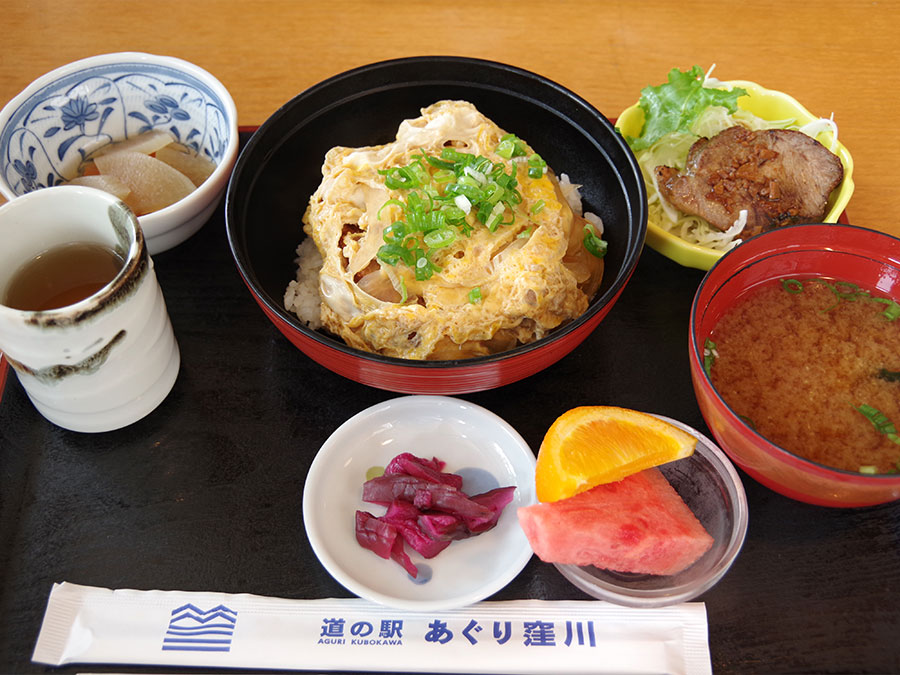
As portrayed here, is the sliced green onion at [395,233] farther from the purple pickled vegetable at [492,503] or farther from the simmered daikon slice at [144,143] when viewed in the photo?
the simmered daikon slice at [144,143]

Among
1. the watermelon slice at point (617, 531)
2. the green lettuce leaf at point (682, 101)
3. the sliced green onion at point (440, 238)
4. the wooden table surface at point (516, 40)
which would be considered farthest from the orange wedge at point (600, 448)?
the wooden table surface at point (516, 40)

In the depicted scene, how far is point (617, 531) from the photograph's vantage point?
1.65 m

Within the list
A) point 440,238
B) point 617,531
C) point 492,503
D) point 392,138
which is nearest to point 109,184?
point 392,138

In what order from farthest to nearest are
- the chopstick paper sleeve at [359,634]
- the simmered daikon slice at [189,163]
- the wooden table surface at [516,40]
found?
the wooden table surface at [516,40], the simmered daikon slice at [189,163], the chopstick paper sleeve at [359,634]

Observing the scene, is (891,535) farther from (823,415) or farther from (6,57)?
(6,57)

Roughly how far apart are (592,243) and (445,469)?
834 millimetres

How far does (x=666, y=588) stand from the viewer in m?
1.68

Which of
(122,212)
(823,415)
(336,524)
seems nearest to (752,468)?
(823,415)

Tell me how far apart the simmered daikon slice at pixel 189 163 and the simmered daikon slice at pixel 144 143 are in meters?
0.02

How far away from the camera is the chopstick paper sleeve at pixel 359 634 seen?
162cm

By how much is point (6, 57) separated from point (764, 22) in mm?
3384

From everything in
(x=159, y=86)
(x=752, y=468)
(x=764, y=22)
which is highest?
(x=764, y=22)

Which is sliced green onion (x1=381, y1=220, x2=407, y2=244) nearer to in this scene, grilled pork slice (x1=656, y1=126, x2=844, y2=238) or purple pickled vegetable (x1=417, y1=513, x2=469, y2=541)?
purple pickled vegetable (x1=417, y1=513, x2=469, y2=541)

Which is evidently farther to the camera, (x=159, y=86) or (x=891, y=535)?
(x=159, y=86)
